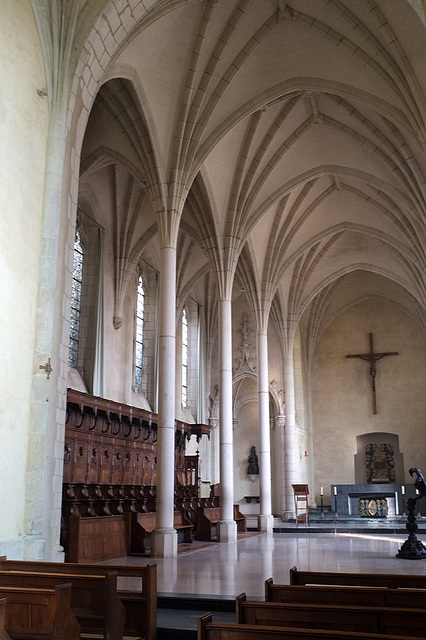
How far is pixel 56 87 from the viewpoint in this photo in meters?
8.62

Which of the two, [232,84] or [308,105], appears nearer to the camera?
[232,84]

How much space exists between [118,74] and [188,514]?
1155 cm

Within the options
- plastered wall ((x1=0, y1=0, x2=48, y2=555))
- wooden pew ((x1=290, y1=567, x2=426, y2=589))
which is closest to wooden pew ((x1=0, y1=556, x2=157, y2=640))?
plastered wall ((x1=0, y1=0, x2=48, y2=555))

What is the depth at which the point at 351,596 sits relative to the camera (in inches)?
178

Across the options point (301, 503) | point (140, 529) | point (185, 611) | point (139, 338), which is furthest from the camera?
point (301, 503)

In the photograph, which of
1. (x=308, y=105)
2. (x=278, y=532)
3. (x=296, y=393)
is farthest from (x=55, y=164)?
(x=296, y=393)

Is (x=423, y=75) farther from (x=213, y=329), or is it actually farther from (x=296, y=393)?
(x=296, y=393)

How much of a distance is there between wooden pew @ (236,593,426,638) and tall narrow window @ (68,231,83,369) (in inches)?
592

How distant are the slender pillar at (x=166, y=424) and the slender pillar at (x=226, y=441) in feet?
12.2

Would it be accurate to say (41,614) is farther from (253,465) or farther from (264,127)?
(253,465)

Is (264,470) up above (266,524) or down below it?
above

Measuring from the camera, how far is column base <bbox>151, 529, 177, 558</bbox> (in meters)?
12.5

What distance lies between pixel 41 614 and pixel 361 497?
2344 cm

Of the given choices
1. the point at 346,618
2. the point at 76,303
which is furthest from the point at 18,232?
the point at 76,303
